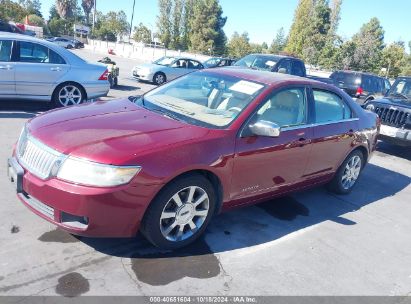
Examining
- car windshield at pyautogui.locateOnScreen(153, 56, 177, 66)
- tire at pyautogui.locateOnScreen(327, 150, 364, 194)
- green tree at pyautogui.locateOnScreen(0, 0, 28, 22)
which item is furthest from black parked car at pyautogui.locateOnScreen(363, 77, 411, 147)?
green tree at pyautogui.locateOnScreen(0, 0, 28, 22)

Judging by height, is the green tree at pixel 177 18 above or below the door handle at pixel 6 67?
above

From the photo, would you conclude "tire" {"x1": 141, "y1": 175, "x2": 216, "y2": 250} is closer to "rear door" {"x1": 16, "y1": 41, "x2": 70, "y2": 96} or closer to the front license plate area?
the front license plate area

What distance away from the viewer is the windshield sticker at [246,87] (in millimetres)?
4219

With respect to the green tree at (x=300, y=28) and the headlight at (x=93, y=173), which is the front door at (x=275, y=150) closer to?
the headlight at (x=93, y=173)

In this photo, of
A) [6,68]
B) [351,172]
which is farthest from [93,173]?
[6,68]

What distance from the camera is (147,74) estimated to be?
57.1 feet

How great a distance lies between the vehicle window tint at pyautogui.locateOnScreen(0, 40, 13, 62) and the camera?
7.55m

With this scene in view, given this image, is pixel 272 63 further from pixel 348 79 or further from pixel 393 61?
pixel 393 61

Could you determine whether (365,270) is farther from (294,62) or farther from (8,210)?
(294,62)

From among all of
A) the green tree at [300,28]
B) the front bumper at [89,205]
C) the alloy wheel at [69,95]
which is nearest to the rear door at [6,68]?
the alloy wheel at [69,95]

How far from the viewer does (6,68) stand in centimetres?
752

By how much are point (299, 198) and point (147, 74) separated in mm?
13252

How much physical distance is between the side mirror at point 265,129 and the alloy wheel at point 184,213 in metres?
0.79

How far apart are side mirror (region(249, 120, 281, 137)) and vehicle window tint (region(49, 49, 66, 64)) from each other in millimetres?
5758
